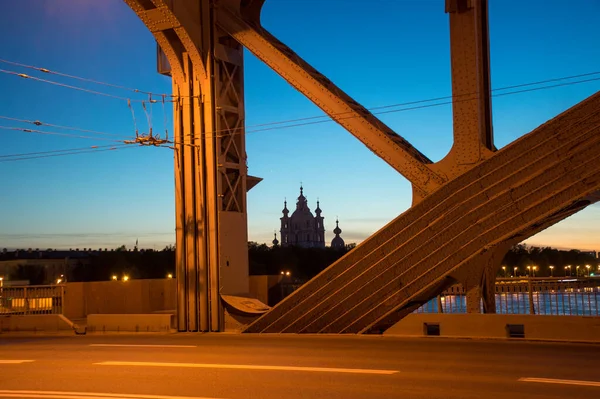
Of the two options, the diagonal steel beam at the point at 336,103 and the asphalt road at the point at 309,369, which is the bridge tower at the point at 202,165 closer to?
the diagonal steel beam at the point at 336,103

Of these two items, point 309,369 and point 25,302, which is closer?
point 309,369

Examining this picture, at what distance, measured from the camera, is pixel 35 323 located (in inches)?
909

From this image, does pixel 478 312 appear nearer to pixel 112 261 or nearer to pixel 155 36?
pixel 155 36

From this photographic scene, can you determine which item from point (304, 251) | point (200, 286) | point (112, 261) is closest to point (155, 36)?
point (200, 286)

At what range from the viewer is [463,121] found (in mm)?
16547

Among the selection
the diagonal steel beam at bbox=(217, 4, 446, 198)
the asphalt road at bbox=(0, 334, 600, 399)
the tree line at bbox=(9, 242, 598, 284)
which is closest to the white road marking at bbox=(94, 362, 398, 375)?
the asphalt road at bbox=(0, 334, 600, 399)

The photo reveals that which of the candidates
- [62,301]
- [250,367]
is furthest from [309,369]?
[62,301]

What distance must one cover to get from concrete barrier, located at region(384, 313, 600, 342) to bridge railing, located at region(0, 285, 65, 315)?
38.6ft

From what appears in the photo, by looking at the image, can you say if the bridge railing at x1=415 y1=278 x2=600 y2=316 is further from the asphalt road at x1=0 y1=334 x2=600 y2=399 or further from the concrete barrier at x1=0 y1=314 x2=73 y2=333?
the concrete barrier at x1=0 y1=314 x2=73 y2=333

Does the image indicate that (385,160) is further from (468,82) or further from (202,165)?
(202,165)

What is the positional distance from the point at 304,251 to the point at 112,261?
132 ft

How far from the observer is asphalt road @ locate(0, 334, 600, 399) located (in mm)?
9812

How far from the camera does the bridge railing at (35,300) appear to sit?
23.9 metres

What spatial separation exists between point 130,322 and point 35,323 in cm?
345
